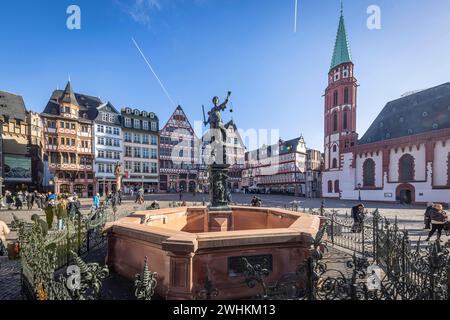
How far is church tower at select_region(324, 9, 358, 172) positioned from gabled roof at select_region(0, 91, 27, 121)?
53435 millimetres

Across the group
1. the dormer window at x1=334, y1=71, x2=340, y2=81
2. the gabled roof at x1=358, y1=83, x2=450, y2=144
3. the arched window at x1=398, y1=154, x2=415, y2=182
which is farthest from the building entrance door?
the dormer window at x1=334, y1=71, x2=340, y2=81

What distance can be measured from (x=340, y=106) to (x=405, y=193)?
18140 mm

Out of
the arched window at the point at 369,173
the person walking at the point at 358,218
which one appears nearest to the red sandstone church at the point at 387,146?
the arched window at the point at 369,173

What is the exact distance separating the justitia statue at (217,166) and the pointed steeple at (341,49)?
44.1 m

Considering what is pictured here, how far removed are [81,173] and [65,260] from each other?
36.4m

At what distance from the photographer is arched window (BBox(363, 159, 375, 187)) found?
3441 cm

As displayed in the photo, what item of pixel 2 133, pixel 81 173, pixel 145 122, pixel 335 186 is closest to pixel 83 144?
pixel 81 173

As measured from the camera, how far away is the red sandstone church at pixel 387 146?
28.1m

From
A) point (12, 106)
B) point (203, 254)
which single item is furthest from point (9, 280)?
point (12, 106)

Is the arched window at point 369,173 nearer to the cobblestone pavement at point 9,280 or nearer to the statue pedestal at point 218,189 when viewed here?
the statue pedestal at point 218,189

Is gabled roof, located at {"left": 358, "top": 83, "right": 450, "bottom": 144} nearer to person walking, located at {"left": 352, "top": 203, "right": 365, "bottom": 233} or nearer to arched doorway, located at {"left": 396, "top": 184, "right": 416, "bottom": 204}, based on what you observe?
arched doorway, located at {"left": 396, "top": 184, "right": 416, "bottom": 204}

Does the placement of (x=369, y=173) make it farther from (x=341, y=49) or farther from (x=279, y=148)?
(x=279, y=148)

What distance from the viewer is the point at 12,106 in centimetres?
3709

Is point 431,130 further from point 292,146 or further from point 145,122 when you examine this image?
point 145,122
